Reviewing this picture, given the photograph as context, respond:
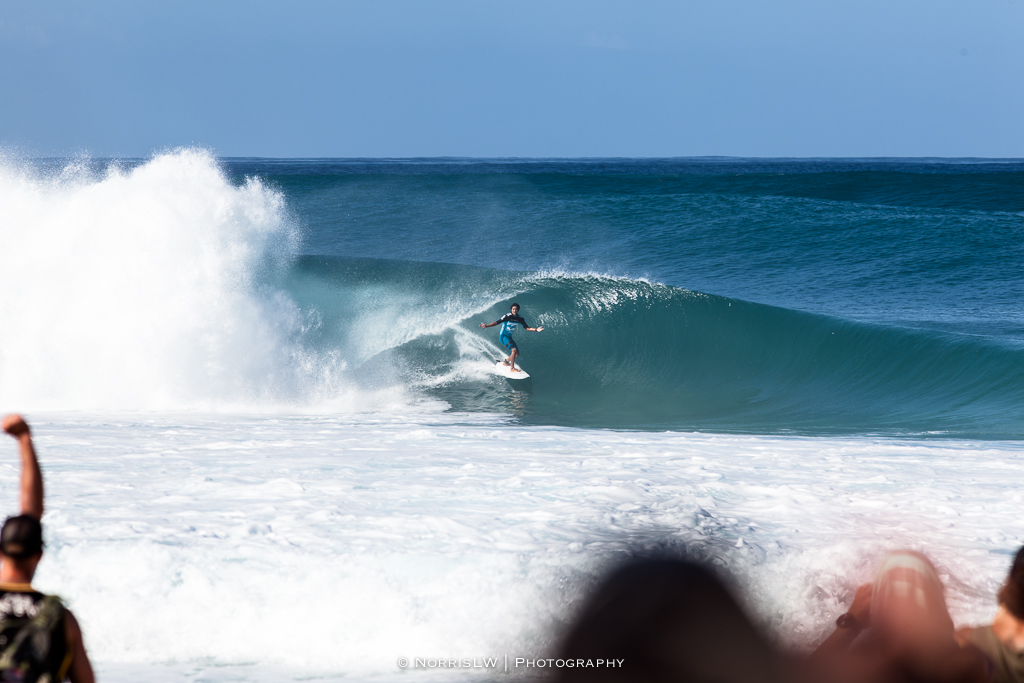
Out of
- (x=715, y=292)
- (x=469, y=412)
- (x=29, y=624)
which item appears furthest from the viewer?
(x=715, y=292)

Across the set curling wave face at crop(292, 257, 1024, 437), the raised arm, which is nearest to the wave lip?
curling wave face at crop(292, 257, 1024, 437)

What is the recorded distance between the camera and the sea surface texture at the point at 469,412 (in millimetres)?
3986

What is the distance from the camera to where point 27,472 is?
7.67ft

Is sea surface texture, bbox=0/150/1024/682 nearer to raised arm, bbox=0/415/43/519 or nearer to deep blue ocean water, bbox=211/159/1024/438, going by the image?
deep blue ocean water, bbox=211/159/1024/438

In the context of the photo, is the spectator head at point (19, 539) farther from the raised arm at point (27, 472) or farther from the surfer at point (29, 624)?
the raised arm at point (27, 472)

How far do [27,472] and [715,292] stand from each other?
658 inches

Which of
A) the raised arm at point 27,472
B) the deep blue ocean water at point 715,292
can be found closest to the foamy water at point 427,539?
the raised arm at point 27,472

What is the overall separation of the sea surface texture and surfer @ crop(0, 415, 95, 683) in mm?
1795

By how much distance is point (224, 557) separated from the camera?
13.6ft

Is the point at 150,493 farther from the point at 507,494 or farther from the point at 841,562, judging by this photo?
the point at 841,562

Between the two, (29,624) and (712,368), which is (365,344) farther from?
(29,624)

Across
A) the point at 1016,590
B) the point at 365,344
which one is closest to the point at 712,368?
the point at 365,344

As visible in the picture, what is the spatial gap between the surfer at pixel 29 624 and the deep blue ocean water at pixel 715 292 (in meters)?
8.54

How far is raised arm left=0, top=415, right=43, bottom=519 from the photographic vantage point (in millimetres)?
2285
